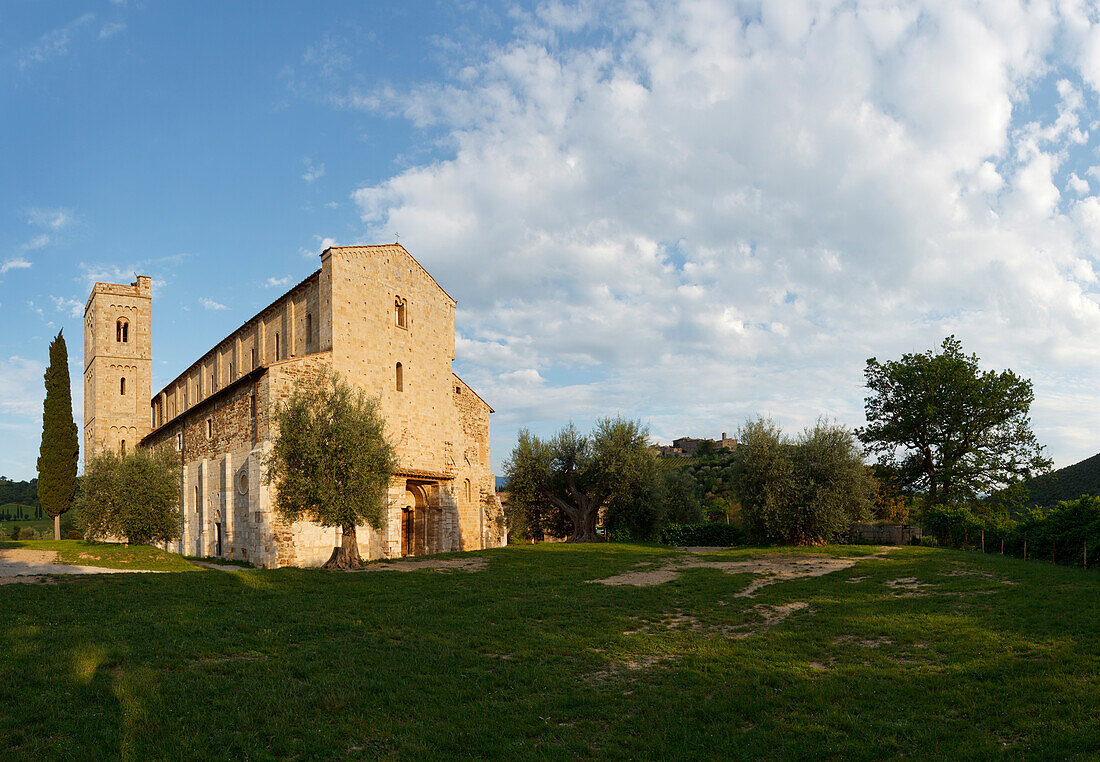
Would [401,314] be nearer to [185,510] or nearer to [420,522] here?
[420,522]

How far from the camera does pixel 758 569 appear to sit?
79.4 ft

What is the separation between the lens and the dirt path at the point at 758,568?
21.6 metres

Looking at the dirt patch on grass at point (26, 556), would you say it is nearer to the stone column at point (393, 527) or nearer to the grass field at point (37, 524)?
the stone column at point (393, 527)

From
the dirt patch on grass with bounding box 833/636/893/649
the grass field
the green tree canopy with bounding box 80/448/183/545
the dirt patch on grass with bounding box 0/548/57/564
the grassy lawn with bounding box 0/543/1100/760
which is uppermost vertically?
the green tree canopy with bounding box 80/448/183/545

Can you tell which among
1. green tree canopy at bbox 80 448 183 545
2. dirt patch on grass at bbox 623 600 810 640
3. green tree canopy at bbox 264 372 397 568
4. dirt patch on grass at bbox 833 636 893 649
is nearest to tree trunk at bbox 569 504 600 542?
green tree canopy at bbox 264 372 397 568

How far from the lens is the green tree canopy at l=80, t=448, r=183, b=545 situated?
31156 mm

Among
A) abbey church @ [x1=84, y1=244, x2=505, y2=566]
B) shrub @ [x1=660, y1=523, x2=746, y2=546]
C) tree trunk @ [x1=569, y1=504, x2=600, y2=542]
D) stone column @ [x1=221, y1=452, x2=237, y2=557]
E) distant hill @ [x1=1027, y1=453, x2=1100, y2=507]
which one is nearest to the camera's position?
abbey church @ [x1=84, y1=244, x2=505, y2=566]

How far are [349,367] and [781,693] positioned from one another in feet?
83.4

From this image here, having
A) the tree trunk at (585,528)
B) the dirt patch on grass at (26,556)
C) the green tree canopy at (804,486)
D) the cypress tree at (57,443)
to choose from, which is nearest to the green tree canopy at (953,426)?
the green tree canopy at (804,486)

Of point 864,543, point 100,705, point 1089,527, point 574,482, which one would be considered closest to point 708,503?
point 574,482

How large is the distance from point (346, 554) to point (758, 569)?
16245mm

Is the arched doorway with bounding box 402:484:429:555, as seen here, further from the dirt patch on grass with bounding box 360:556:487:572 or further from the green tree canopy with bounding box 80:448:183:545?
the green tree canopy with bounding box 80:448:183:545

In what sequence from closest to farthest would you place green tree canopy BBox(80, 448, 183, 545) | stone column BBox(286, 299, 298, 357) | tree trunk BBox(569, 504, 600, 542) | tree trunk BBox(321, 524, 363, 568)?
tree trunk BBox(321, 524, 363, 568) → green tree canopy BBox(80, 448, 183, 545) → stone column BBox(286, 299, 298, 357) → tree trunk BBox(569, 504, 600, 542)

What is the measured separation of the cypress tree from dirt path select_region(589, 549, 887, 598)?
43009mm
